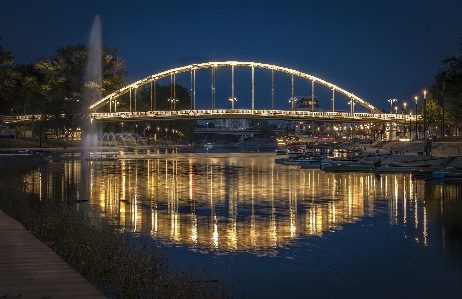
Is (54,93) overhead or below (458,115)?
overhead

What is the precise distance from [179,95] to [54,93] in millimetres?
54930

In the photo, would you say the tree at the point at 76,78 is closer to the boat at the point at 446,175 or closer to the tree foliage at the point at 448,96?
the tree foliage at the point at 448,96

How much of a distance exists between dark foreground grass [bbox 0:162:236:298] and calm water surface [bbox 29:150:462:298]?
1487mm

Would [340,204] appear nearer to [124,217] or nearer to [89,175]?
[124,217]

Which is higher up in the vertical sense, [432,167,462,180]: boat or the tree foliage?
the tree foliage

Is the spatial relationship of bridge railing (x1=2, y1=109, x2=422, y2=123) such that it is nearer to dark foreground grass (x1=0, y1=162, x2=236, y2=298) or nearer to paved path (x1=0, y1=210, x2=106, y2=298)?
dark foreground grass (x1=0, y1=162, x2=236, y2=298)

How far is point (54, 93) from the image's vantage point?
365 ft

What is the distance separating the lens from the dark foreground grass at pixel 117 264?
455 inches

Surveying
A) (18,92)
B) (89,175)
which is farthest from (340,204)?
(18,92)

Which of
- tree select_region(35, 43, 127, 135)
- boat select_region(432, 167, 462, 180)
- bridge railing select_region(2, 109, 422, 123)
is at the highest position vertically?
tree select_region(35, 43, 127, 135)

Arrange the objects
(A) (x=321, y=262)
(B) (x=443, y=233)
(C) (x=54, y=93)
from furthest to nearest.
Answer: (C) (x=54, y=93) < (B) (x=443, y=233) < (A) (x=321, y=262)

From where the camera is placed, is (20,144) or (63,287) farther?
(20,144)

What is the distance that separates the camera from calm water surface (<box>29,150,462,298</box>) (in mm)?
14773

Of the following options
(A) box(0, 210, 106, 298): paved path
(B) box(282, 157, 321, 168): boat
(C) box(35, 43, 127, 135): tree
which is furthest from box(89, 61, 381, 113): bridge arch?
(A) box(0, 210, 106, 298): paved path
